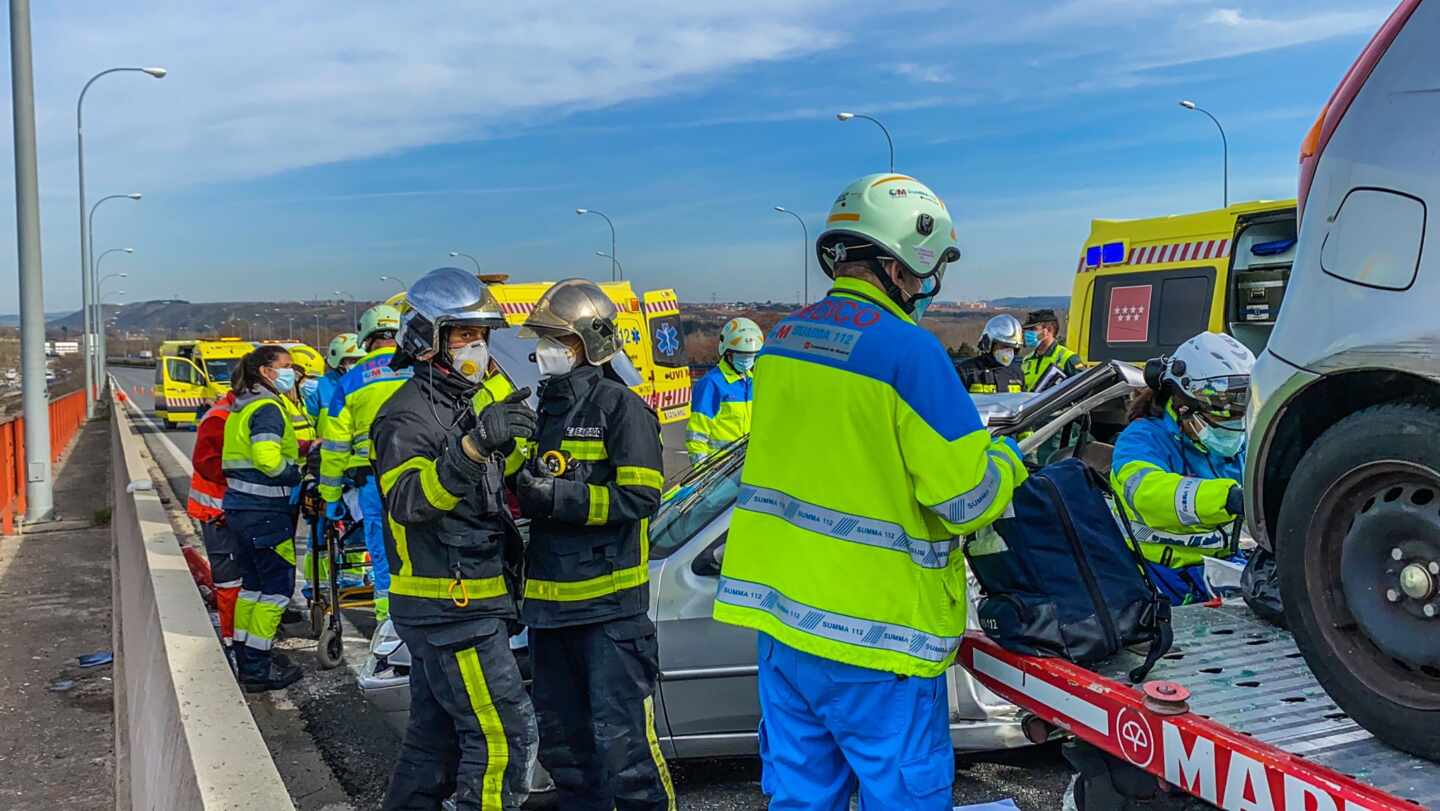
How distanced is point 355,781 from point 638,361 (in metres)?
10.8

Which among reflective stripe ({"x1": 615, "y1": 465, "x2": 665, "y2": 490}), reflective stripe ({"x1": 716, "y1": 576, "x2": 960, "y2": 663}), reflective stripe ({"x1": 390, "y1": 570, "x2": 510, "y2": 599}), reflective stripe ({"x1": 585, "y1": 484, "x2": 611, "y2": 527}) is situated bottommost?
reflective stripe ({"x1": 390, "y1": 570, "x2": 510, "y2": 599})

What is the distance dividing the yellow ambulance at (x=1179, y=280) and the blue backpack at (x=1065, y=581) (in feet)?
19.8

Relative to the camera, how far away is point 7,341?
52656 mm

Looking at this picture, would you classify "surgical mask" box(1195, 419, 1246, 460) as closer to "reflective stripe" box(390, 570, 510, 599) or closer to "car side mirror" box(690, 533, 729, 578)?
"car side mirror" box(690, 533, 729, 578)

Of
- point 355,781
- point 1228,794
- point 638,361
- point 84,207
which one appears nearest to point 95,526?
point 638,361

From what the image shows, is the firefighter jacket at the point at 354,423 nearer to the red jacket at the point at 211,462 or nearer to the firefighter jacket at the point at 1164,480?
the red jacket at the point at 211,462

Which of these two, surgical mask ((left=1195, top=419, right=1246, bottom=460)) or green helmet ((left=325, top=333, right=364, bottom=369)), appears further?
green helmet ((left=325, top=333, right=364, bottom=369))

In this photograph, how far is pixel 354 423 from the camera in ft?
19.7

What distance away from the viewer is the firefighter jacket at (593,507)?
3629 millimetres

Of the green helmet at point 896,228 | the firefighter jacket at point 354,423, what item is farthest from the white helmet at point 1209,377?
the firefighter jacket at point 354,423

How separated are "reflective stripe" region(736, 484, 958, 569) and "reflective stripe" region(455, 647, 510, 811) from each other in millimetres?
1244

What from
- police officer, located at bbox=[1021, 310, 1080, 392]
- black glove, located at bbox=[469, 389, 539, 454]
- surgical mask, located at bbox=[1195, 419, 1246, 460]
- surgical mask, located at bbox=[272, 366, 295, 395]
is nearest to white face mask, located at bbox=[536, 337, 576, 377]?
black glove, located at bbox=[469, 389, 539, 454]

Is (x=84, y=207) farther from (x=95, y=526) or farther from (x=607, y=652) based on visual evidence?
(x=607, y=652)

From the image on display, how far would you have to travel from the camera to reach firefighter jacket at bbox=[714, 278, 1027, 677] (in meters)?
2.52
